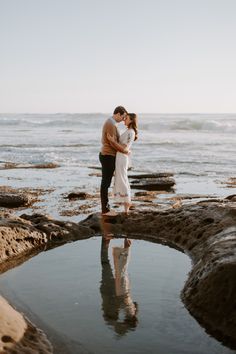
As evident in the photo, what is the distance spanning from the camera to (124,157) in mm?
7922

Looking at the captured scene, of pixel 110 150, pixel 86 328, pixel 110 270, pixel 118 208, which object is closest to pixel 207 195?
pixel 118 208

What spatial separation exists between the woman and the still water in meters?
1.48

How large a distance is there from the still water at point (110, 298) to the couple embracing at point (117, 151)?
59.1 inches

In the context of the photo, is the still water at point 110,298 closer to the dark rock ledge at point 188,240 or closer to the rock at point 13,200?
the dark rock ledge at point 188,240

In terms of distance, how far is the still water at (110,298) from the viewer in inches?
154

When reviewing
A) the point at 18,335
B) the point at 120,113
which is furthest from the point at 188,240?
the point at 18,335

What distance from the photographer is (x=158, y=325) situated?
4.22 m

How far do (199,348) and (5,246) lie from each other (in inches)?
121

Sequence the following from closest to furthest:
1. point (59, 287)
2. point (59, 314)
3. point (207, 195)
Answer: point (59, 314), point (59, 287), point (207, 195)

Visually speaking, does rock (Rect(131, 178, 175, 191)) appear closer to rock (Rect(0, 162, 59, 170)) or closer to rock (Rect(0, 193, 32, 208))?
rock (Rect(0, 193, 32, 208))

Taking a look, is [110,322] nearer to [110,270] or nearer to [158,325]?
[158,325]

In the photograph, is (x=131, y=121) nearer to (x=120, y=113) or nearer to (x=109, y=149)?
(x=120, y=113)

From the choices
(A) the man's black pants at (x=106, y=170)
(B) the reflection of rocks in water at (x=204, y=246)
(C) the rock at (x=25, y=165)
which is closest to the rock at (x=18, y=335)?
(B) the reflection of rocks in water at (x=204, y=246)

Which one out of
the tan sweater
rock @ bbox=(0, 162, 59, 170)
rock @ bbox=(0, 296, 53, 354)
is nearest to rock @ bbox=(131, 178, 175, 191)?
the tan sweater
